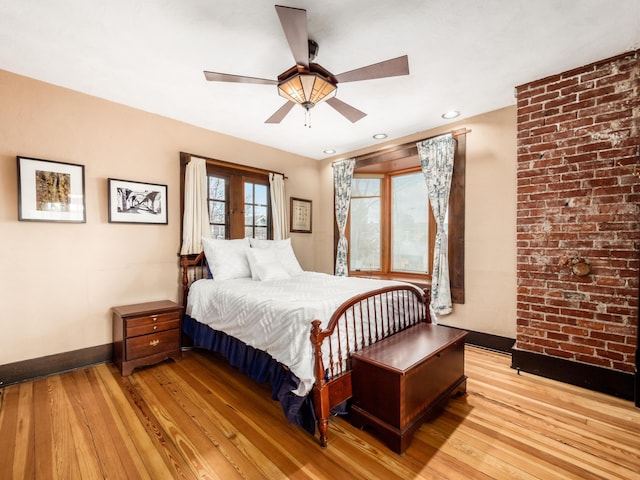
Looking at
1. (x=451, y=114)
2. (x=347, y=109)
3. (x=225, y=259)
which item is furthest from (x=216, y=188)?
(x=451, y=114)

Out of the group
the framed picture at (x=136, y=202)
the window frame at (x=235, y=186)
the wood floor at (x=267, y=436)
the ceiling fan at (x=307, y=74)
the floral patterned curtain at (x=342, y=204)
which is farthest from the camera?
the floral patterned curtain at (x=342, y=204)

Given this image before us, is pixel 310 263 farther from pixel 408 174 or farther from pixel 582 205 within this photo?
pixel 582 205

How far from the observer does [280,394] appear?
1.87 metres

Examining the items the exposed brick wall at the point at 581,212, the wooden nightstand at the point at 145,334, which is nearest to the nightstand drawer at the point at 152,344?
the wooden nightstand at the point at 145,334

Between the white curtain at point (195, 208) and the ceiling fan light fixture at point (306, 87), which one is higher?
the ceiling fan light fixture at point (306, 87)

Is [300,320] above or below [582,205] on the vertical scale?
below

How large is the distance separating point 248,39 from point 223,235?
2.36 m

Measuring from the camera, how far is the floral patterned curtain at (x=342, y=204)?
4441 millimetres

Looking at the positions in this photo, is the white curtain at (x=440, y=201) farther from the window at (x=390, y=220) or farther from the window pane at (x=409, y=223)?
the window pane at (x=409, y=223)

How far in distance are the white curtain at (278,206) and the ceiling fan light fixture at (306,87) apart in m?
2.08

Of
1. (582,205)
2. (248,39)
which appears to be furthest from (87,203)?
(582,205)

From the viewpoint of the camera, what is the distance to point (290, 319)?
1898 millimetres

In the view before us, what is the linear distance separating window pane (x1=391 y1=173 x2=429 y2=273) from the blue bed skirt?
2676mm

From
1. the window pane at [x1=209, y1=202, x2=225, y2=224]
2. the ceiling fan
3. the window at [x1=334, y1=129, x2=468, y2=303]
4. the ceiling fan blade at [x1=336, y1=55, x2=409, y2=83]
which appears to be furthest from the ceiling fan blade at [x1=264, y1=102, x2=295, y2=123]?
the window at [x1=334, y1=129, x2=468, y2=303]
